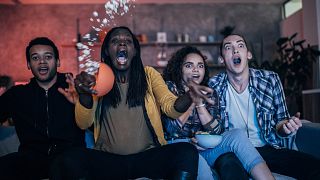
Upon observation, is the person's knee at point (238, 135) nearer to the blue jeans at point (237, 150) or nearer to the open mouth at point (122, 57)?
the blue jeans at point (237, 150)

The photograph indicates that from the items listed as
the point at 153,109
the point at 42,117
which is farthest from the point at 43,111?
the point at 153,109

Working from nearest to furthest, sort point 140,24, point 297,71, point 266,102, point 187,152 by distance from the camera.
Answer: point 187,152 < point 266,102 < point 297,71 < point 140,24

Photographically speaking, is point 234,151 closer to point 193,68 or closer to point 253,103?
point 253,103

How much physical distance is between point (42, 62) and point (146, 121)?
2.24 ft

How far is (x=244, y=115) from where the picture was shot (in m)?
2.31

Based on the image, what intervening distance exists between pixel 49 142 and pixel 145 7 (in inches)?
199

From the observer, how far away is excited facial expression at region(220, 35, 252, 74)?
2328 mm

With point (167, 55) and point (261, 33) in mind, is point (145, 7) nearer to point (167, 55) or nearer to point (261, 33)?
point (167, 55)

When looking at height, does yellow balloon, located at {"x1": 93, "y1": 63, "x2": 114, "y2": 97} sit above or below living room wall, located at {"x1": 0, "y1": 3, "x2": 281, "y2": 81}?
below

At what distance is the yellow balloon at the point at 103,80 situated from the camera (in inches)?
73.7

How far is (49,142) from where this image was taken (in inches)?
85.0

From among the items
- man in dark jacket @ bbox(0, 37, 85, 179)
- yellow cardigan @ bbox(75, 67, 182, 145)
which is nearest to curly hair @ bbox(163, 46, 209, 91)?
yellow cardigan @ bbox(75, 67, 182, 145)

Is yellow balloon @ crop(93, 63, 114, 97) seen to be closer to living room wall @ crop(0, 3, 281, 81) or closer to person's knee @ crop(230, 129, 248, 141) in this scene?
person's knee @ crop(230, 129, 248, 141)

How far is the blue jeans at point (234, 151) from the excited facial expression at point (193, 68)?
45 centimetres
